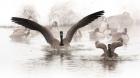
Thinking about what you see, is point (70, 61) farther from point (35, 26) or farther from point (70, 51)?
point (35, 26)

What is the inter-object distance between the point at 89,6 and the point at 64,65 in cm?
64

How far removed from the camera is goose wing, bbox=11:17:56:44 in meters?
5.93

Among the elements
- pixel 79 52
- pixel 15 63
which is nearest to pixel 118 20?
pixel 79 52

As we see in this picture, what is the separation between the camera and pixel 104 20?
6.02 metres

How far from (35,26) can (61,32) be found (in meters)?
0.23

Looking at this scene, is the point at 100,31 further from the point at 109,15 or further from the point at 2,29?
the point at 2,29

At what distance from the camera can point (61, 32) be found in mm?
5973

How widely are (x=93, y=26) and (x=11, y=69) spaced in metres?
0.83

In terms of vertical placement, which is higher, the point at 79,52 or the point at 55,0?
the point at 55,0

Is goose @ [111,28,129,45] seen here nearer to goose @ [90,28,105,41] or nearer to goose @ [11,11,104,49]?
goose @ [90,28,105,41]

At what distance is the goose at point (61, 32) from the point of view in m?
5.92

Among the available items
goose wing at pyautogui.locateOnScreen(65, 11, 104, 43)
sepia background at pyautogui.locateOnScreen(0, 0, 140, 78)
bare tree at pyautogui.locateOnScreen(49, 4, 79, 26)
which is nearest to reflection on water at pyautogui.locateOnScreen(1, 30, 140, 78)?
sepia background at pyautogui.locateOnScreen(0, 0, 140, 78)

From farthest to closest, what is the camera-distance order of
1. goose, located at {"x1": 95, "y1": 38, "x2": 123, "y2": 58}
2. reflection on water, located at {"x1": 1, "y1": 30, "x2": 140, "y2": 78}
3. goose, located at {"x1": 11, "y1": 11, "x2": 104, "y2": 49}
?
goose, located at {"x1": 11, "y1": 11, "x2": 104, "y2": 49}, goose, located at {"x1": 95, "y1": 38, "x2": 123, "y2": 58}, reflection on water, located at {"x1": 1, "y1": 30, "x2": 140, "y2": 78}

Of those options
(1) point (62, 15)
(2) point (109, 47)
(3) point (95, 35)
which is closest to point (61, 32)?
(1) point (62, 15)
